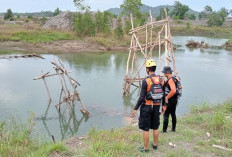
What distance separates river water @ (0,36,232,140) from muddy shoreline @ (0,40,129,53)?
369 cm

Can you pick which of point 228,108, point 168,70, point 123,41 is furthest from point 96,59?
point 168,70

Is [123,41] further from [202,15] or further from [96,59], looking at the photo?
[202,15]

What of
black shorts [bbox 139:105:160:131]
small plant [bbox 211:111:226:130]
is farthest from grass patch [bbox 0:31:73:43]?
black shorts [bbox 139:105:160:131]

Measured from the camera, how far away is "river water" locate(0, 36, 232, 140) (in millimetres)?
7336

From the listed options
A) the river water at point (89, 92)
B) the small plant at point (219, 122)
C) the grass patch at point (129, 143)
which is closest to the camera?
the grass patch at point (129, 143)

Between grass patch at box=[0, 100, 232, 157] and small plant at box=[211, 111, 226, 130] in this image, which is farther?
small plant at box=[211, 111, 226, 130]

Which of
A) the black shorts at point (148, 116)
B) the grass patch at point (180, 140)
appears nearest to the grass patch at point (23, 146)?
the grass patch at point (180, 140)

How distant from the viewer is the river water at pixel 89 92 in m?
7.34

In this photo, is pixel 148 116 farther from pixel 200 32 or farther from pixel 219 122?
pixel 200 32

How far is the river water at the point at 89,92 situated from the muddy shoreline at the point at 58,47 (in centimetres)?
369

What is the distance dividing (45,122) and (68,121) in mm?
621

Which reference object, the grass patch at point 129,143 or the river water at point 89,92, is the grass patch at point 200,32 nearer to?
the river water at point 89,92

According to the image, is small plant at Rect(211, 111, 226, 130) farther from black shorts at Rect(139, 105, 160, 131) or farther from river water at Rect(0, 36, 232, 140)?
river water at Rect(0, 36, 232, 140)

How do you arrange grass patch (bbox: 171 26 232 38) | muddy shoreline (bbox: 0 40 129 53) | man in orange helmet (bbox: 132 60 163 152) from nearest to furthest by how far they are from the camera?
man in orange helmet (bbox: 132 60 163 152) < muddy shoreline (bbox: 0 40 129 53) < grass patch (bbox: 171 26 232 38)
